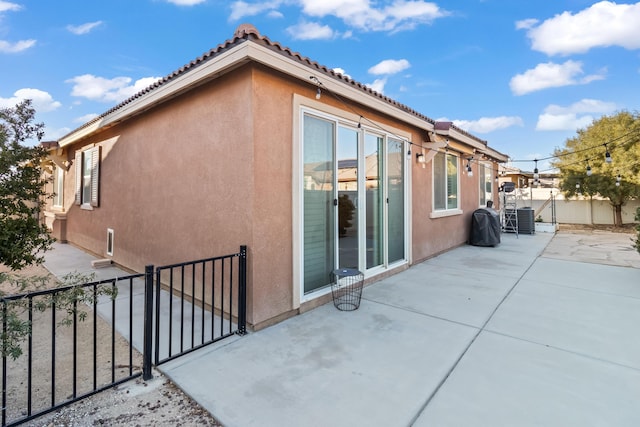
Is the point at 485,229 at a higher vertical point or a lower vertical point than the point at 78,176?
lower

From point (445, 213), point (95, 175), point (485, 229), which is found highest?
point (95, 175)

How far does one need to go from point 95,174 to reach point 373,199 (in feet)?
21.5

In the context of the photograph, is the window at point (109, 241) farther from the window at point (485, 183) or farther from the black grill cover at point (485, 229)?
the window at point (485, 183)

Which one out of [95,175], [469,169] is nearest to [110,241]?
[95,175]

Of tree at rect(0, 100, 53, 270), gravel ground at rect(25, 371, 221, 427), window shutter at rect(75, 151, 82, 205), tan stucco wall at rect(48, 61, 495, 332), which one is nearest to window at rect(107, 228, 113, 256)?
tan stucco wall at rect(48, 61, 495, 332)

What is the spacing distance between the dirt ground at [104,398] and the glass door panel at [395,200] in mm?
4154

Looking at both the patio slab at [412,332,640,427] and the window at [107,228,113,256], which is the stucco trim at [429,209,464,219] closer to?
the patio slab at [412,332,640,427]

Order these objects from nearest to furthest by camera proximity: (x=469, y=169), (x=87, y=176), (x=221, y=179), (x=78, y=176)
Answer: (x=221, y=179)
(x=87, y=176)
(x=78, y=176)
(x=469, y=169)

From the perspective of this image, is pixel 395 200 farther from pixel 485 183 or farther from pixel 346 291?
pixel 485 183

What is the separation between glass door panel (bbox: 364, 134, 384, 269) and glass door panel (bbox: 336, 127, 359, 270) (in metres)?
0.33

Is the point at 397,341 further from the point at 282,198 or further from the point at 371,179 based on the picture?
the point at 371,179

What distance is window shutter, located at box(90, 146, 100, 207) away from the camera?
278 inches

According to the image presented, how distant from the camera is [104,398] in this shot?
87.7 inches

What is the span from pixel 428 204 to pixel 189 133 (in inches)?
202
